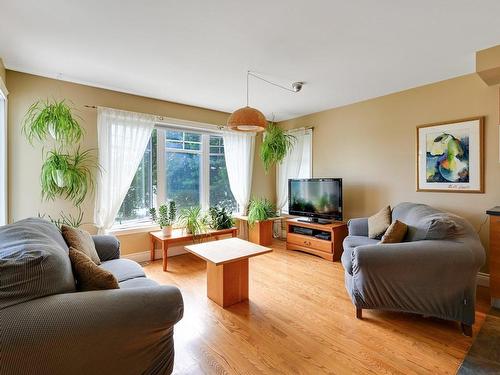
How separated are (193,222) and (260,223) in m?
1.28

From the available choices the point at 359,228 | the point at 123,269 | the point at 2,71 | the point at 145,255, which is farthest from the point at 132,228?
the point at 359,228

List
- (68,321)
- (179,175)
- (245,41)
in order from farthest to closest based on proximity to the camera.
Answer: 1. (179,175)
2. (245,41)
3. (68,321)

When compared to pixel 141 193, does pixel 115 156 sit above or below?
above

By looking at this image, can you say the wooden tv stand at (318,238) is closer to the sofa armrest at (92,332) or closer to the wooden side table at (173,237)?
the wooden side table at (173,237)

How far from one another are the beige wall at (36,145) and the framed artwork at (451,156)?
12.9 feet

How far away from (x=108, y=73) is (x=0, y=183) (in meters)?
1.66

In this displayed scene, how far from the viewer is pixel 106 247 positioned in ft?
8.21

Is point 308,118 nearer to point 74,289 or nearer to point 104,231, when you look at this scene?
point 104,231

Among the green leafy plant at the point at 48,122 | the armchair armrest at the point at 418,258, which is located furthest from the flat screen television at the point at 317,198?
the green leafy plant at the point at 48,122

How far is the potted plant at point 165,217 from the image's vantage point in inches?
141

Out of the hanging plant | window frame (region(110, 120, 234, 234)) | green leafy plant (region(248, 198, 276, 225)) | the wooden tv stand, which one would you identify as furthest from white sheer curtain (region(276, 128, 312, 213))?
the hanging plant

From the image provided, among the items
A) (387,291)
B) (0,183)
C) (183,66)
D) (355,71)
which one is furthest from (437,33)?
(0,183)

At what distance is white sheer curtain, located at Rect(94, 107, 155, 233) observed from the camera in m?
3.40

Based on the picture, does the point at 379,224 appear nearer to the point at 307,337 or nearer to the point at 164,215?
the point at 307,337
